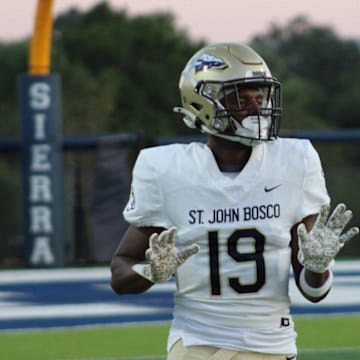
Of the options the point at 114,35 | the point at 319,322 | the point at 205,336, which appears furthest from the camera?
the point at 114,35

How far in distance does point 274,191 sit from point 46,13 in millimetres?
6505

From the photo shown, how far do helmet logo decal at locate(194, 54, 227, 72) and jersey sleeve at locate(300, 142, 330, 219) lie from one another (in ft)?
1.12

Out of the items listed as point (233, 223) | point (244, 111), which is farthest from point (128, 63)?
point (233, 223)

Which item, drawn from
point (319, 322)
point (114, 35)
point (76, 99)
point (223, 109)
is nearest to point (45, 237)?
point (319, 322)

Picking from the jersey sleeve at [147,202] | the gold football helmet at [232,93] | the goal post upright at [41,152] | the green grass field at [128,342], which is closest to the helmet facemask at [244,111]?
the gold football helmet at [232,93]

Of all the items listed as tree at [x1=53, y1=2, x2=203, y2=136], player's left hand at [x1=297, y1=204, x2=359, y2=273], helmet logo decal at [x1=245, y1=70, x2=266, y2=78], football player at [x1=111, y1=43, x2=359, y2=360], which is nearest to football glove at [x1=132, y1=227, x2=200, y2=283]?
football player at [x1=111, y1=43, x2=359, y2=360]

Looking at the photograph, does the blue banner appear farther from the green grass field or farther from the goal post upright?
the green grass field

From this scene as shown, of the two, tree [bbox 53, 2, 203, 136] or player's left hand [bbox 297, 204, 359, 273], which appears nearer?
player's left hand [bbox 297, 204, 359, 273]

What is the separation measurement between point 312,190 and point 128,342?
3.55 metres

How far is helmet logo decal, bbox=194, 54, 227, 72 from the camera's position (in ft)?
11.2

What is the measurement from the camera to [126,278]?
128 inches

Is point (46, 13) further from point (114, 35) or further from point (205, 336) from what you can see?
point (114, 35)

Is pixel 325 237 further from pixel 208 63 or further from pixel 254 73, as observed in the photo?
pixel 208 63

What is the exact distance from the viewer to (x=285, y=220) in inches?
128
